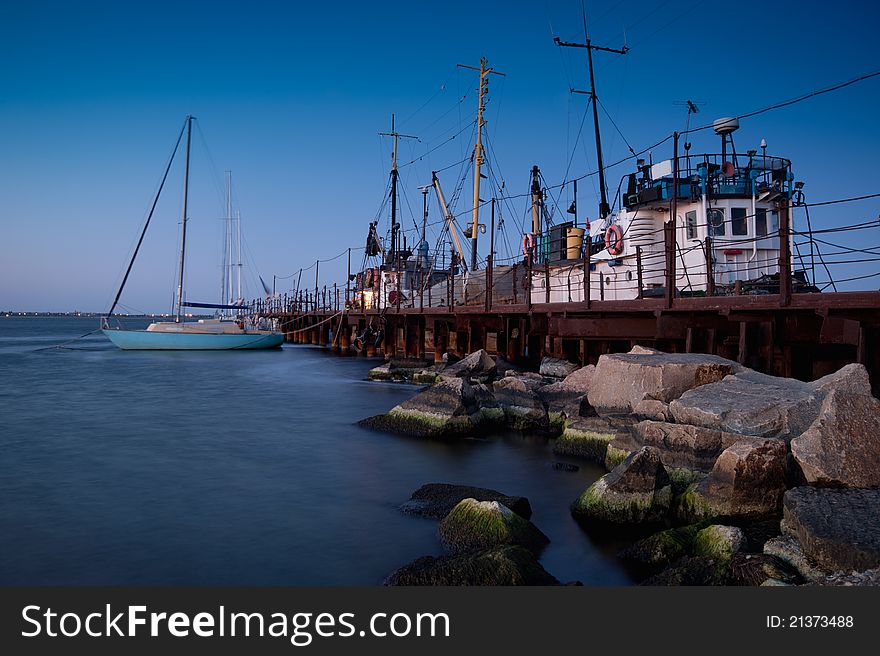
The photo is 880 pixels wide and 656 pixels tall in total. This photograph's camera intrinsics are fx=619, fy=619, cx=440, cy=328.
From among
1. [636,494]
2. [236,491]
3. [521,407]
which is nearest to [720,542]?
[636,494]

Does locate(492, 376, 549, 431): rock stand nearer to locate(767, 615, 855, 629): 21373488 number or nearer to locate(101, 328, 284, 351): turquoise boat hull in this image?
locate(767, 615, 855, 629): 21373488 number

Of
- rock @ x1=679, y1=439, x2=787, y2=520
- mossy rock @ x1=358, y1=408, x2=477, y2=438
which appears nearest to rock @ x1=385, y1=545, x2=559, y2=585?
rock @ x1=679, y1=439, x2=787, y2=520

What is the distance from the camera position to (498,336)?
26672 mm

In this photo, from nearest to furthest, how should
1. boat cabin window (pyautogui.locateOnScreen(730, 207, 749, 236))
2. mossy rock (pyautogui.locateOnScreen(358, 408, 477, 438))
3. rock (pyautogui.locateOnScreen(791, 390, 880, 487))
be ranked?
1. rock (pyautogui.locateOnScreen(791, 390, 880, 487))
2. mossy rock (pyautogui.locateOnScreen(358, 408, 477, 438))
3. boat cabin window (pyautogui.locateOnScreen(730, 207, 749, 236))

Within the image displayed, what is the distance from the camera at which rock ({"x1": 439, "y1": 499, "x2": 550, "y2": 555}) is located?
24.3ft

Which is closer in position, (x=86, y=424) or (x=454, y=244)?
(x=86, y=424)

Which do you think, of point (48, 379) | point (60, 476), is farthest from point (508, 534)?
point (48, 379)

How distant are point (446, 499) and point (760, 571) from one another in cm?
473

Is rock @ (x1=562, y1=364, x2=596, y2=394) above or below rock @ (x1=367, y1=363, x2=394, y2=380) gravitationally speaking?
above

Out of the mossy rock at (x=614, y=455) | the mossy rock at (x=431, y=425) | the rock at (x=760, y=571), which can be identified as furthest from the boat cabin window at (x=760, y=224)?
the rock at (x=760, y=571)

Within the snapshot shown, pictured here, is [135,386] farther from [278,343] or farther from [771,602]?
[771,602]

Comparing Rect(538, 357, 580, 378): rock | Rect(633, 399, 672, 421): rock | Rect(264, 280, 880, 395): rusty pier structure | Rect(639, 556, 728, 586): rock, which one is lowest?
Rect(639, 556, 728, 586): rock

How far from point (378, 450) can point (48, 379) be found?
2448cm

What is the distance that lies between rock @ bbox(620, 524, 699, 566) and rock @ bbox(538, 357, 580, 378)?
11883 mm
